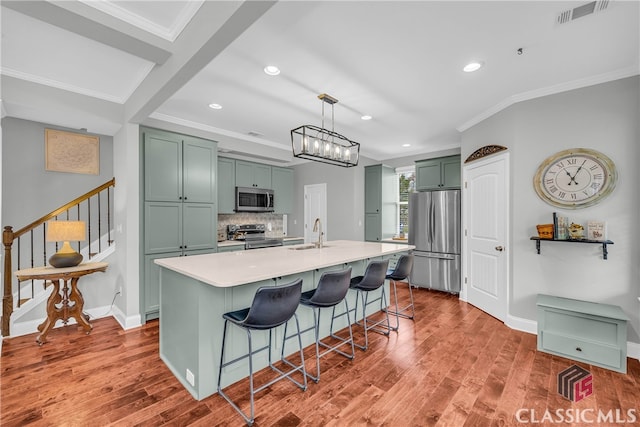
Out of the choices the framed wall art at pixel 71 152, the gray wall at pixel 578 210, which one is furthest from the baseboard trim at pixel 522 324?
the framed wall art at pixel 71 152

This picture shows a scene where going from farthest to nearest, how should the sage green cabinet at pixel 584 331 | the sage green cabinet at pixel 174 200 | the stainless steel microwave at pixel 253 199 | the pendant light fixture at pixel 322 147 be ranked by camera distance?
the stainless steel microwave at pixel 253 199, the sage green cabinet at pixel 174 200, the pendant light fixture at pixel 322 147, the sage green cabinet at pixel 584 331

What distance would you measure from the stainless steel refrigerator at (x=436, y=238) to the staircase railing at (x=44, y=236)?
468 cm

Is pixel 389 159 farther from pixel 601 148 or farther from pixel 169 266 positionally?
pixel 169 266

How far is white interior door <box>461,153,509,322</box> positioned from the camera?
3420 millimetres

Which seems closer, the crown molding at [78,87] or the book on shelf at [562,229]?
the crown molding at [78,87]

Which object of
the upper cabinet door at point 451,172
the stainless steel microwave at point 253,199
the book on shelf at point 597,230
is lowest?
the book on shelf at point 597,230

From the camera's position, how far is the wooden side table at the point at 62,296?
9.18 feet

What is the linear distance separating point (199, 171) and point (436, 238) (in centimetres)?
393

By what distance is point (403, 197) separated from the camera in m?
6.25

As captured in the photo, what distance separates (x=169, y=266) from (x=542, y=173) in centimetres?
382

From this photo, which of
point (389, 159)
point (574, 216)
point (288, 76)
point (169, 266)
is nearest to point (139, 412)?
point (169, 266)

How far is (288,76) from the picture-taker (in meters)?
2.63

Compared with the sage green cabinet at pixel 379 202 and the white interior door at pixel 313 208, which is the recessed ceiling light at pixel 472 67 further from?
the white interior door at pixel 313 208

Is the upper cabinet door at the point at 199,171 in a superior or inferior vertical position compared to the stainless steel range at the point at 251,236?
superior
